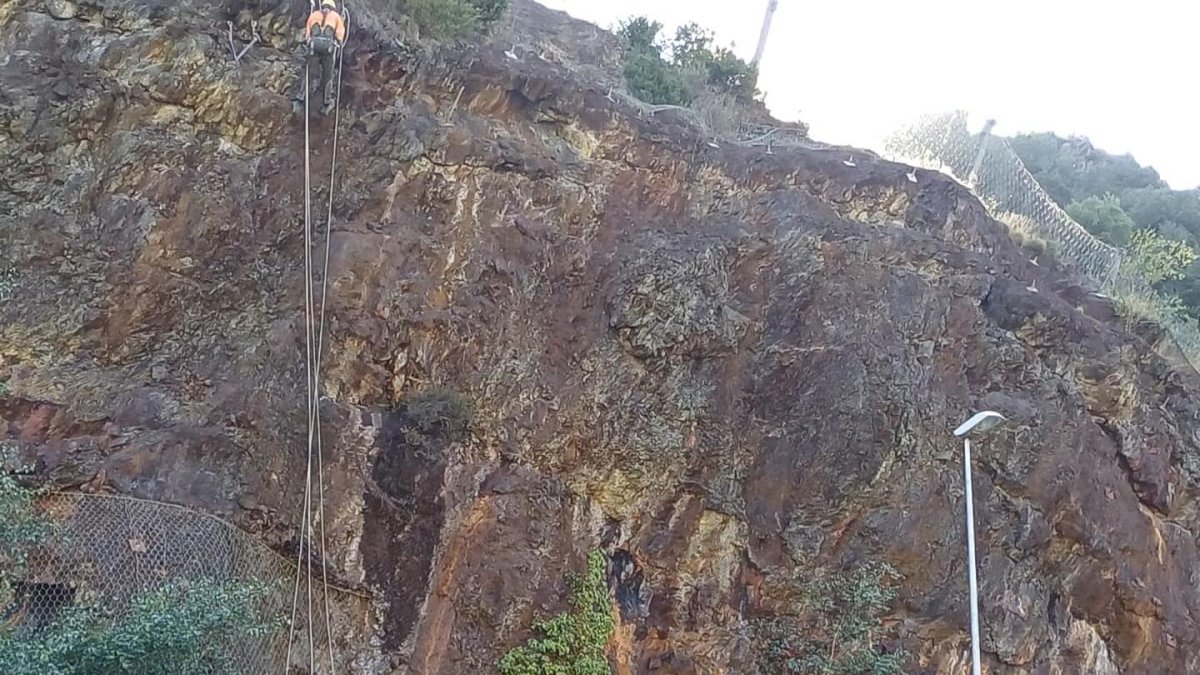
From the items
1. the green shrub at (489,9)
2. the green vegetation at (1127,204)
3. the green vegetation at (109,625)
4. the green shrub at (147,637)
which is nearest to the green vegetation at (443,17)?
the green shrub at (489,9)

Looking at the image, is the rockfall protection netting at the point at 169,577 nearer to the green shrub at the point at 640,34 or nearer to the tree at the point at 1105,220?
the green shrub at the point at 640,34

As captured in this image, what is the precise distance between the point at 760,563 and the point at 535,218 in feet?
16.6

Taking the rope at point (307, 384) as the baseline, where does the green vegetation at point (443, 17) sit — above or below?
above

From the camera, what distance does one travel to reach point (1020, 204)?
18.8 m

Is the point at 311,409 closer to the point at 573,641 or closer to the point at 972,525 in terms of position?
the point at 573,641

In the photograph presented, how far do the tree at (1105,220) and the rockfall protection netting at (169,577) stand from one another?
20790 mm

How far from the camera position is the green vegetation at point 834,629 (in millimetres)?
→ 9977

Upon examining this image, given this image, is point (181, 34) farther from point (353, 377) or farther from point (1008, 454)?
point (1008, 454)

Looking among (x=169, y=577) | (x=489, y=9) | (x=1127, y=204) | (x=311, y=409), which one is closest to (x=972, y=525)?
(x=311, y=409)

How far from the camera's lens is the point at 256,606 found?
27.5ft

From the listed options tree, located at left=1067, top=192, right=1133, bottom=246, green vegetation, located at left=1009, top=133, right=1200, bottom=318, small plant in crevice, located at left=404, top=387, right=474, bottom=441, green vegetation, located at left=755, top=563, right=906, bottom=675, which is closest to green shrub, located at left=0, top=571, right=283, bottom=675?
small plant in crevice, located at left=404, top=387, right=474, bottom=441

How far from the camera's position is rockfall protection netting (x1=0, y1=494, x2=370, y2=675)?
750 centimetres

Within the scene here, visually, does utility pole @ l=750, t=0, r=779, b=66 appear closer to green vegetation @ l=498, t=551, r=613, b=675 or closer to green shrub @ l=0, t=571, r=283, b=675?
green vegetation @ l=498, t=551, r=613, b=675

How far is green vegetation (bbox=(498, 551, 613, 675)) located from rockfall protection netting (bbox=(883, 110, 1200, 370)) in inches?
385
